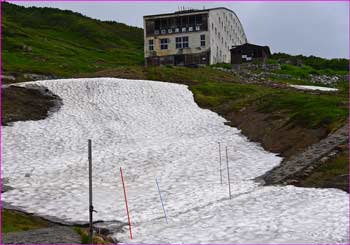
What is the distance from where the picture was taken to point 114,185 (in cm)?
2397

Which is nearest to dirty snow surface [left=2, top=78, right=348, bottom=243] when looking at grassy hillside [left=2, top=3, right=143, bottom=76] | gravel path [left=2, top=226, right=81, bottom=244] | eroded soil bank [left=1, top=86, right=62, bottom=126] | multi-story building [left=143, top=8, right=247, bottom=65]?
eroded soil bank [left=1, top=86, right=62, bottom=126]

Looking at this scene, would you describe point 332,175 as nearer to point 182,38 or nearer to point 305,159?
point 305,159

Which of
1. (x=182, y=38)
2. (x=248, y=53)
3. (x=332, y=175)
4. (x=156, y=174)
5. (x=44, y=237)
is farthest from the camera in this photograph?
(x=248, y=53)

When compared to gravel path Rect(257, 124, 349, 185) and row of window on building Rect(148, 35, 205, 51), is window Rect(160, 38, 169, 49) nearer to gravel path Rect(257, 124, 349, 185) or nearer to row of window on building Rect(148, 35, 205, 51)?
row of window on building Rect(148, 35, 205, 51)

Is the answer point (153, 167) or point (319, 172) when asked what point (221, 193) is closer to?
point (319, 172)

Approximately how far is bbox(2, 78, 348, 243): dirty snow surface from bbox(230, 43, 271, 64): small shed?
2073 inches

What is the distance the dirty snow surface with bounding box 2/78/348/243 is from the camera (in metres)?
16.0

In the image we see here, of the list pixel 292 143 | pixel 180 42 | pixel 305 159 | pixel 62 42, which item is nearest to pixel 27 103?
pixel 292 143

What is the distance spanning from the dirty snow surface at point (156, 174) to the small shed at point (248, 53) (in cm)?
5264

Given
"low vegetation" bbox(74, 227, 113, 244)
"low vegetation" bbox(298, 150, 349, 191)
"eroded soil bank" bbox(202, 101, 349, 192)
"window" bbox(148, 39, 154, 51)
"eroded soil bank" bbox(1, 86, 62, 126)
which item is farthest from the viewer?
"window" bbox(148, 39, 154, 51)

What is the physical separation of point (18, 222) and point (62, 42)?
11457 cm

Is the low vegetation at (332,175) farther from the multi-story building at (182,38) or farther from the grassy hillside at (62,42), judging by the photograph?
the multi-story building at (182,38)

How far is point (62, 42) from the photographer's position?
127 m

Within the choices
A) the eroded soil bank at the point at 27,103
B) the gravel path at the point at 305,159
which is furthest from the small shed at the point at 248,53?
the gravel path at the point at 305,159
